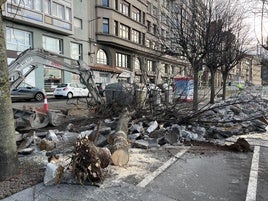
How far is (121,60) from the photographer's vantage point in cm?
4112

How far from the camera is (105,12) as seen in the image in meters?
35.4

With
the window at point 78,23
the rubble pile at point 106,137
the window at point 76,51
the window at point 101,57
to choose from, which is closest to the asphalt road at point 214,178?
the rubble pile at point 106,137

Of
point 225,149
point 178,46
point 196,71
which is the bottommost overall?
point 225,149

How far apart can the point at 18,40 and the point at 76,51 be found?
8.85 metres

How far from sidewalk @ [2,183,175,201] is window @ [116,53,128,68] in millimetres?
36549

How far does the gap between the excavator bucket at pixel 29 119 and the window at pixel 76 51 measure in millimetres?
23300

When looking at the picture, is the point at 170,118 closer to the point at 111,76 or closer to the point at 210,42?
the point at 210,42

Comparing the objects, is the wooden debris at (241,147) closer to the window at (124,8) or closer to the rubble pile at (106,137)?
the rubble pile at (106,137)

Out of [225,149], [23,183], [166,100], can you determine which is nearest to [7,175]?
[23,183]

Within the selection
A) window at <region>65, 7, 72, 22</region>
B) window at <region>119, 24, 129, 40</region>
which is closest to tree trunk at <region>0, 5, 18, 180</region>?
window at <region>65, 7, 72, 22</region>

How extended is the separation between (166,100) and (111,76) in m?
27.4

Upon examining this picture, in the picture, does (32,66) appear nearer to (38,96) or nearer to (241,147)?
(241,147)

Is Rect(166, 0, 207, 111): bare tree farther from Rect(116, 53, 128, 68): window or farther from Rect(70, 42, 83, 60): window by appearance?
Rect(116, 53, 128, 68): window

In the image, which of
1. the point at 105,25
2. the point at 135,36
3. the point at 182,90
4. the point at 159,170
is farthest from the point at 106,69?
the point at 159,170
